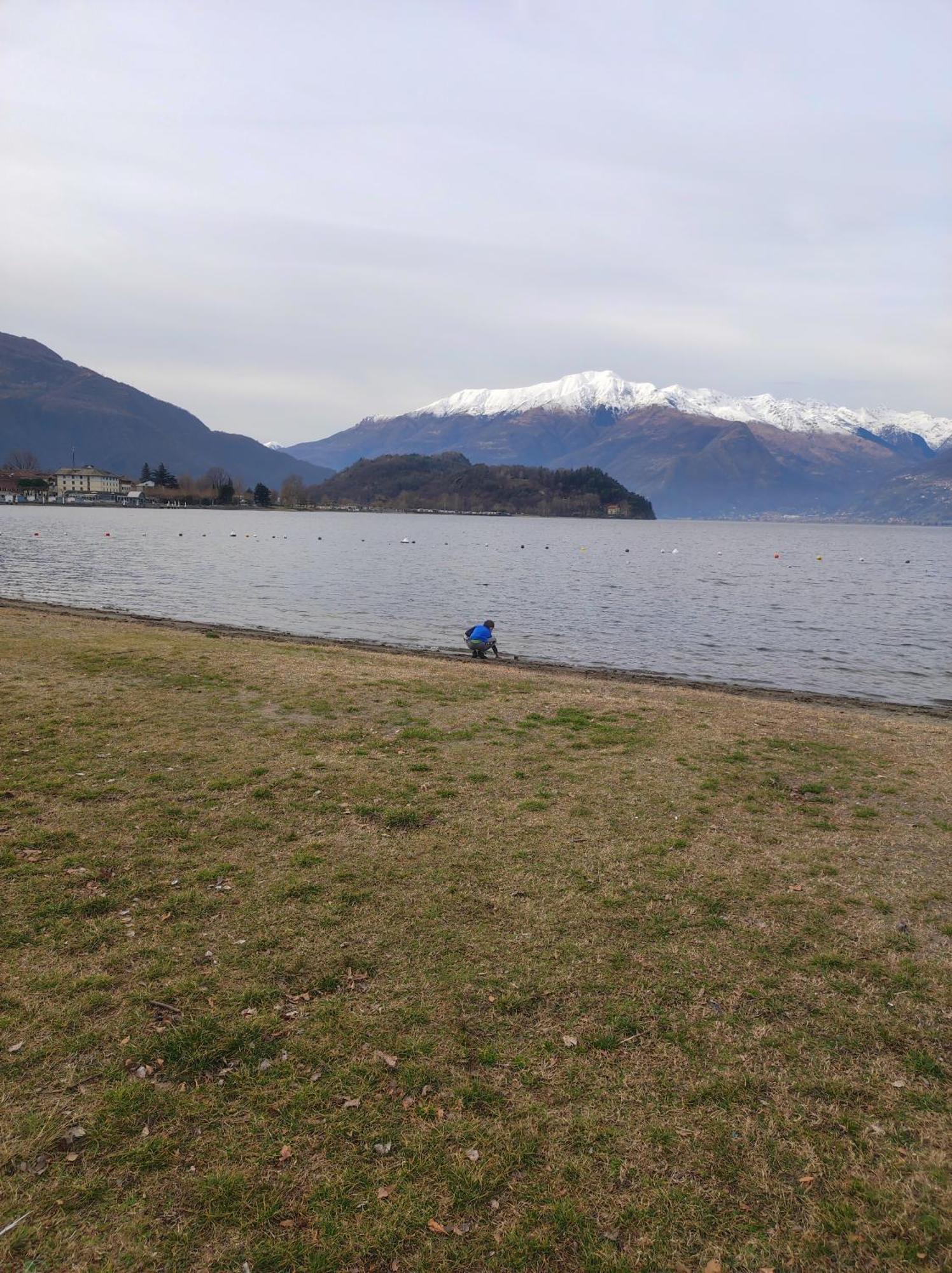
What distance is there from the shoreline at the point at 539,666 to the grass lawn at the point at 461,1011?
1243cm

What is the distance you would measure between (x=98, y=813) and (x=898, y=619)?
175ft

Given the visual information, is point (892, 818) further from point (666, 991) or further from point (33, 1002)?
point (33, 1002)

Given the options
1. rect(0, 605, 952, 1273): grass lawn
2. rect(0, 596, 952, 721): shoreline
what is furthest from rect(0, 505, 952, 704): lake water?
rect(0, 605, 952, 1273): grass lawn

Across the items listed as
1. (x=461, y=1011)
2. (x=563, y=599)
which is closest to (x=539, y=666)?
(x=461, y=1011)

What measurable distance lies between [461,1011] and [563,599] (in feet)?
162

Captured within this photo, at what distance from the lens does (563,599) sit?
2163 inches

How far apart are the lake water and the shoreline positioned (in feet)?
4.13

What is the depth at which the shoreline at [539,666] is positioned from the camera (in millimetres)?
24828

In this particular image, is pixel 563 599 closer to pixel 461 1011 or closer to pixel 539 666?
pixel 539 666

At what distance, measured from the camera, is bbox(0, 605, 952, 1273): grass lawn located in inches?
184

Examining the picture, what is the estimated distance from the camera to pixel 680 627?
42.7 meters

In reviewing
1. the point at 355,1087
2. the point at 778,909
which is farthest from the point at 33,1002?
the point at 778,909

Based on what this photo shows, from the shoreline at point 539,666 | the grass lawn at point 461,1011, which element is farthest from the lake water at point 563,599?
the grass lawn at point 461,1011

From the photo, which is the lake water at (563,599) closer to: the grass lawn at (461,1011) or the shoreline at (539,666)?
the shoreline at (539,666)
